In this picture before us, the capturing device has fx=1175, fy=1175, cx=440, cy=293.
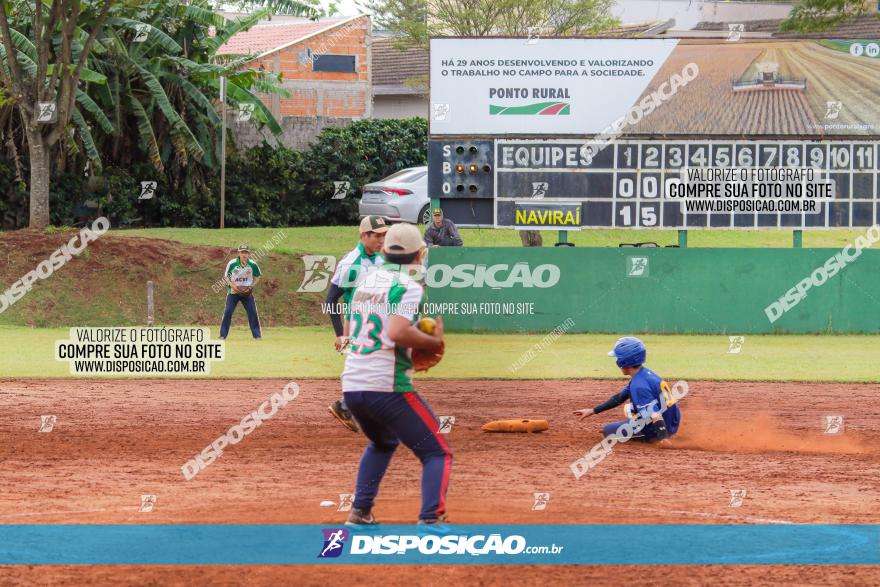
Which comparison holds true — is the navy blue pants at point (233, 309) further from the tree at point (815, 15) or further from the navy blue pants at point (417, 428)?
the tree at point (815, 15)

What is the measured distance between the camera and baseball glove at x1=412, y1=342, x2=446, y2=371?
742cm

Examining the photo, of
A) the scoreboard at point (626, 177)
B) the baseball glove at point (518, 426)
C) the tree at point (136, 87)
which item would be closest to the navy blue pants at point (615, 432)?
the baseball glove at point (518, 426)

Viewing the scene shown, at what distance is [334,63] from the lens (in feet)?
137

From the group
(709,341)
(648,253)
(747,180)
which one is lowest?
(709,341)

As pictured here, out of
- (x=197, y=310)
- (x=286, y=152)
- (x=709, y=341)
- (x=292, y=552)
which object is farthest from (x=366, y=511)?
(x=286, y=152)

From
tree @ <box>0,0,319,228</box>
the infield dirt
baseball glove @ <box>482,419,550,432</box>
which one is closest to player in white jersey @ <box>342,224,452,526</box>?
the infield dirt

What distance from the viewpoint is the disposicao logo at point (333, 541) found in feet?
23.3

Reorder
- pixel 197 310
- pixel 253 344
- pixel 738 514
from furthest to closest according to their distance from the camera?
pixel 197 310, pixel 253 344, pixel 738 514

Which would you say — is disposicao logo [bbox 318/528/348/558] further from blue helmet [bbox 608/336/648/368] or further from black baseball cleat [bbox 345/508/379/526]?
blue helmet [bbox 608/336/648/368]

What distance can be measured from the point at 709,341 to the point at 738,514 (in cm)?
1376

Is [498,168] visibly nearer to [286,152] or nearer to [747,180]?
[747,180]

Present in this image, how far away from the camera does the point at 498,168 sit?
73.5 feet

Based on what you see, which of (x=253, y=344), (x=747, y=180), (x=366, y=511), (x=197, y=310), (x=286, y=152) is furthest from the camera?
(x=286, y=152)

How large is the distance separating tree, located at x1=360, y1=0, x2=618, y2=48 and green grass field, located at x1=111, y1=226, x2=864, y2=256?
7963 mm
